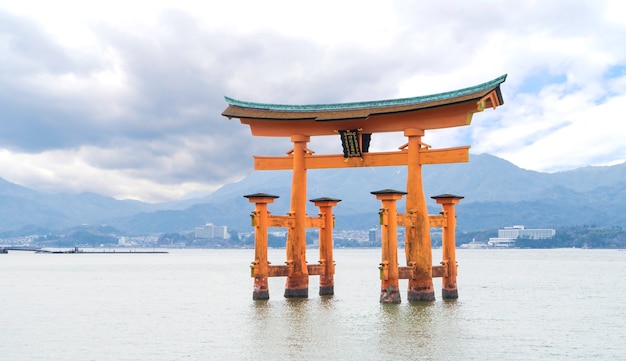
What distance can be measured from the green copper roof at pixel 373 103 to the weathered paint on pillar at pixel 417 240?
2.06 metres

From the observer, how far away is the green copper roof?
84.8 feet

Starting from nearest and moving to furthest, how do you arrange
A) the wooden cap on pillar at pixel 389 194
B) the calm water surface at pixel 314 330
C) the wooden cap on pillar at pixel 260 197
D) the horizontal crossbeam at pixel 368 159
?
the calm water surface at pixel 314 330 < the wooden cap on pillar at pixel 389 194 < the horizontal crossbeam at pixel 368 159 < the wooden cap on pillar at pixel 260 197

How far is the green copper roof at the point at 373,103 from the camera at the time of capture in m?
25.9

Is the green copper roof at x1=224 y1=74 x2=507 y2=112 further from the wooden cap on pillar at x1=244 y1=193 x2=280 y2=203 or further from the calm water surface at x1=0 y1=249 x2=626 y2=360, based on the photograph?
the calm water surface at x1=0 y1=249 x2=626 y2=360

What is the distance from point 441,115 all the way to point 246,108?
819 cm

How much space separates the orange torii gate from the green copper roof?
0.03 metres

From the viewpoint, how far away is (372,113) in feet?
90.4

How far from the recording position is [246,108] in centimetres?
3017

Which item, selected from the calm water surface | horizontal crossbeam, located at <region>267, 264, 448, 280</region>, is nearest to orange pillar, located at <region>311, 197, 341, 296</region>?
horizontal crossbeam, located at <region>267, 264, 448, 280</region>

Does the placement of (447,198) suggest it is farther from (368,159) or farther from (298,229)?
(298,229)

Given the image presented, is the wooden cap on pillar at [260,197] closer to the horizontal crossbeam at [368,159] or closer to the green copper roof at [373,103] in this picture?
the horizontal crossbeam at [368,159]

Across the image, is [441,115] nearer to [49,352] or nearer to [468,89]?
[468,89]

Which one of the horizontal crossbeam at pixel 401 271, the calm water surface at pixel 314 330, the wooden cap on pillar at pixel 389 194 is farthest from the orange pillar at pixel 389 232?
the calm water surface at pixel 314 330

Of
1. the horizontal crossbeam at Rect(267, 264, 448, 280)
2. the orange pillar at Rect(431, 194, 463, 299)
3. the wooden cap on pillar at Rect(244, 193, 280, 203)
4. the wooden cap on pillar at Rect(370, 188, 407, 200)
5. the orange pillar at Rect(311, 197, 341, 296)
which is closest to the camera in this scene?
the wooden cap on pillar at Rect(370, 188, 407, 200)
